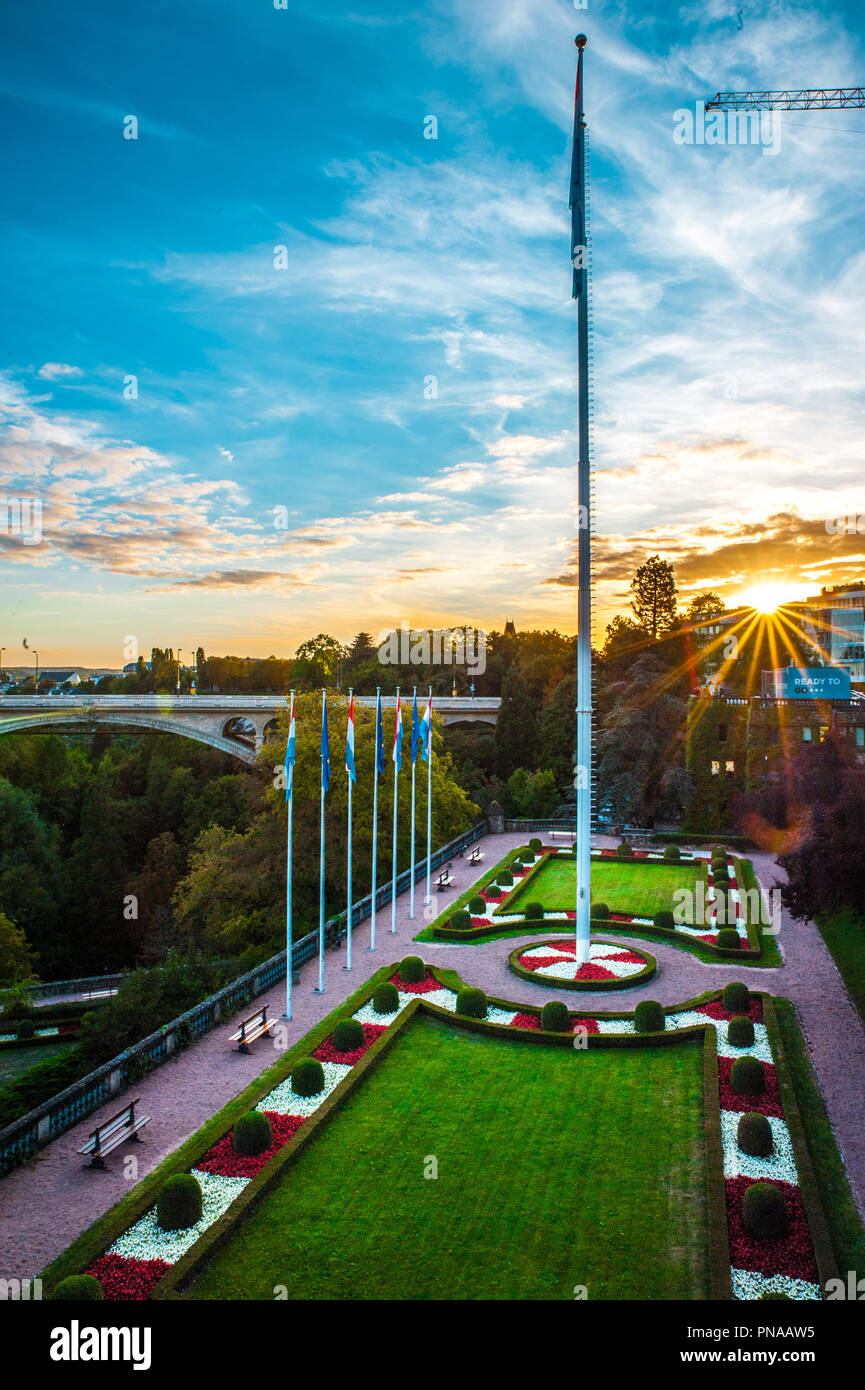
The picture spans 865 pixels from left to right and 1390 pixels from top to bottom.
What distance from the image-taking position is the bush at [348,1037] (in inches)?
748

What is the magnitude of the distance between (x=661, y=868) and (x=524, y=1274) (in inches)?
1123

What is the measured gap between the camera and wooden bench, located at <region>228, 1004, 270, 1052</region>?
62.8 feet

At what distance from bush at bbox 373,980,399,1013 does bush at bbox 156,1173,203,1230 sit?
867 centimetres

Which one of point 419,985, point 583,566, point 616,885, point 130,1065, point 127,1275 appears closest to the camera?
point 127,1275

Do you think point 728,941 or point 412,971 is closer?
point 412,971

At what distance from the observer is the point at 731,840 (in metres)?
43.8

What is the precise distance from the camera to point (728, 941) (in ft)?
86.8

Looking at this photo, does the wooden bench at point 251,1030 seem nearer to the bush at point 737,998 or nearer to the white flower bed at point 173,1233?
the white flower bed at point 173,1233

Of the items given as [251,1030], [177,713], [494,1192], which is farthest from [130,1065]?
[177,713]

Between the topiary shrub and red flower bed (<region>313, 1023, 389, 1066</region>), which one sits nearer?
red flower bed (<region>313, 1023, 389, 1066</region>)

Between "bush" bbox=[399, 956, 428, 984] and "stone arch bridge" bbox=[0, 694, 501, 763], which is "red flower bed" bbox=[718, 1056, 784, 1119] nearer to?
"bush" bbox=[399, 956, 428, 984]

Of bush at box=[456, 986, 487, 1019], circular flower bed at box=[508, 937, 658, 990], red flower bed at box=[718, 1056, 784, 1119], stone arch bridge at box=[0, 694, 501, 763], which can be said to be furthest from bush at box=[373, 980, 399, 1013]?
stone arch bridge at box=[0, 694, 501, 763]

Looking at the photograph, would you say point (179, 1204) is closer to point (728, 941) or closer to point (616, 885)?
point (728, 941)

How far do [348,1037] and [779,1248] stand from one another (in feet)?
31.1
